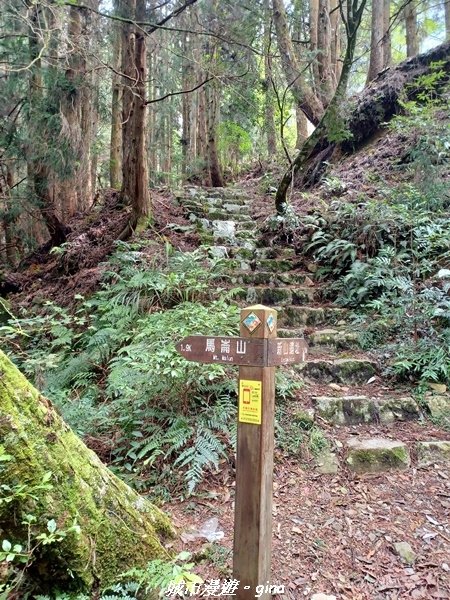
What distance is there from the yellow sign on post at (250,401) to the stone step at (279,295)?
11.9ft

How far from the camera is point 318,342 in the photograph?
4801mm

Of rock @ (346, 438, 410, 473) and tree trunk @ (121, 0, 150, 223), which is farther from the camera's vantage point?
tree trunk @ (121, 0, 150, 223)

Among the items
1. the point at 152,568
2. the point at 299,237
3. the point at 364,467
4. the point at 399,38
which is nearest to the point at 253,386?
the point at 152,568

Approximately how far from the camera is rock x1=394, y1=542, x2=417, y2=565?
8.11 feet

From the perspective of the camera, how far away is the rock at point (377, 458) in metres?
3.28

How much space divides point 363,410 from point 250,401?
2.28 metres

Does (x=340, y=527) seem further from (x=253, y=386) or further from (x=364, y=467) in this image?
(x=253, y=386)

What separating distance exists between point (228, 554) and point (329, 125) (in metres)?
6.76

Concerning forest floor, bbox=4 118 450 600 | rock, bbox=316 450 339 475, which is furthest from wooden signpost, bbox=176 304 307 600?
rock, bbox=316 450 339 475

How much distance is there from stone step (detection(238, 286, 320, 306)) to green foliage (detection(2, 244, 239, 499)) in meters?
0.52

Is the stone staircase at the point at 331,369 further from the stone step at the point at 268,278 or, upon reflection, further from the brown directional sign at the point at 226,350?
the brown directional sign at the point at 226,350

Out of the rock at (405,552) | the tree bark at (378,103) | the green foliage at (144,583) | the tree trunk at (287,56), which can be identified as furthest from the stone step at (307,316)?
the tree trunk at (287,56)

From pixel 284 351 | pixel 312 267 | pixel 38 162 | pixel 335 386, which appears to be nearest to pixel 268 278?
pixel 312 267

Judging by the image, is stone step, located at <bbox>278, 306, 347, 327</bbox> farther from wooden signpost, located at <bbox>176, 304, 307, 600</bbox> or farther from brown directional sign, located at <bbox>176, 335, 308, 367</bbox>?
wooden signpost, located at <bbox>176, 304, 307, 600</bbox>
